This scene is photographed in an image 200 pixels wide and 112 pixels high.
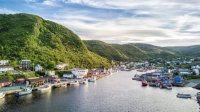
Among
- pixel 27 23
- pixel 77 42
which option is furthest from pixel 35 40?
pixel 77 42

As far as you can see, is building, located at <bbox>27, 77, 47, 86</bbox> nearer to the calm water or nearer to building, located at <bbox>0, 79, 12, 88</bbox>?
building, located at <bbox>0, 79, 12, 88</bbox>

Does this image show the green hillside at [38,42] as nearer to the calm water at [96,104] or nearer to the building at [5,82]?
the building at [5,82]

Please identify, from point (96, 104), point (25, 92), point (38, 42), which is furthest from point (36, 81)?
point (38, 42)

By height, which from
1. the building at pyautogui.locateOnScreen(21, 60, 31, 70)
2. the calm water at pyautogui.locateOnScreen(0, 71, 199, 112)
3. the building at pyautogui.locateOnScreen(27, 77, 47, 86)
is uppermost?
the building at pyautogui.locateOnScreen(21, 60, 31, 70)

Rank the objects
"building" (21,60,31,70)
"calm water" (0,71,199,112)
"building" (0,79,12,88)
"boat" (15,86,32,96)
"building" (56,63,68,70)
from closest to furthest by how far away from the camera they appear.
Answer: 1. "calm water" (0,71,199,112)
2. "boat" (15,86,32,96)
3. "building" (0,79,12,88)
4. "building" (21,60,31,70)
5. "building" (56,63,68,70)

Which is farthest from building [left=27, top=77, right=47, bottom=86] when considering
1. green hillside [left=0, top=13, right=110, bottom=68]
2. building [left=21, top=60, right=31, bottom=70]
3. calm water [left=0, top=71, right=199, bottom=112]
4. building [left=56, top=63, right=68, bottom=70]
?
building [left=56, top=63, right=68, bottom=70]

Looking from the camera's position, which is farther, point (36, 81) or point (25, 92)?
point (36, 81)

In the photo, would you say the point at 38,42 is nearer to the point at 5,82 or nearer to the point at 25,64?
→ the point at 25,64

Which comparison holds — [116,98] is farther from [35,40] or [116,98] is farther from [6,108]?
[35,40]

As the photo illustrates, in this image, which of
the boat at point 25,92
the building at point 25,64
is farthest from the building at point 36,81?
the building at point 25,64
